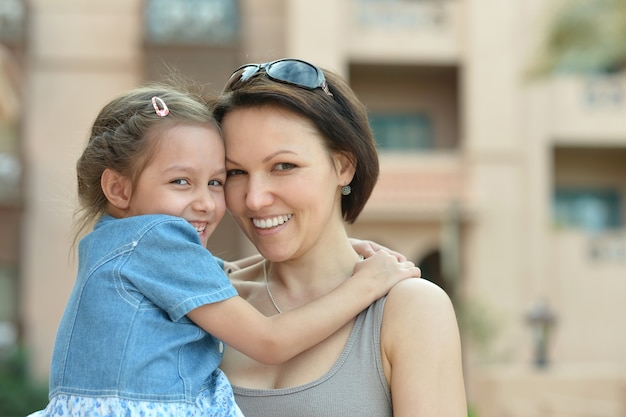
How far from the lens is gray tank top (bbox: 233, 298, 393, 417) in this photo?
2707mm

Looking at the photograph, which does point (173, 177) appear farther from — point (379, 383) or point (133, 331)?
point (379, 383)

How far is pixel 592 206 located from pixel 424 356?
19148 mm

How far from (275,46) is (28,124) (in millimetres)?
4858

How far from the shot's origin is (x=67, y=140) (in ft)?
62.7

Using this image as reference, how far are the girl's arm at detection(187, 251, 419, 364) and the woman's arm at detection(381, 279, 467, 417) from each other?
0.11m

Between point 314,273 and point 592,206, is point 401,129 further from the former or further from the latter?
point 314,273

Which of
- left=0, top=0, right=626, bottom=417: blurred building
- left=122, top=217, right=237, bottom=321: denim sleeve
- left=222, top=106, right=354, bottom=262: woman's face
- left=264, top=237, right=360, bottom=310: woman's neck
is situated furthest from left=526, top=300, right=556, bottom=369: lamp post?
left=122, top=217, right=237, bottom=321: denim sleeve

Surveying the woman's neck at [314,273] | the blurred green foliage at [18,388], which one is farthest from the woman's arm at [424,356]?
the blurred green foliage at [18,388]

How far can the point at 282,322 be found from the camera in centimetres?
278

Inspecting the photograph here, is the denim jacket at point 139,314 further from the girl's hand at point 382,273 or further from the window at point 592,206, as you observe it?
the window at point 592,206

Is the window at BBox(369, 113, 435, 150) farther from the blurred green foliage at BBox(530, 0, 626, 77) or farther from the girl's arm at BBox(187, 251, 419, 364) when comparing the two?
the girl's arm at BBox(187, 251, 419, 364)

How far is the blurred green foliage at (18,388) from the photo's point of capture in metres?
16.6

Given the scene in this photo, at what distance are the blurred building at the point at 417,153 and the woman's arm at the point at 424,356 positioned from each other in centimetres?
1516

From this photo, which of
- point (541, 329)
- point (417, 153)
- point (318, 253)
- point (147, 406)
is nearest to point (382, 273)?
point (318, 253)
